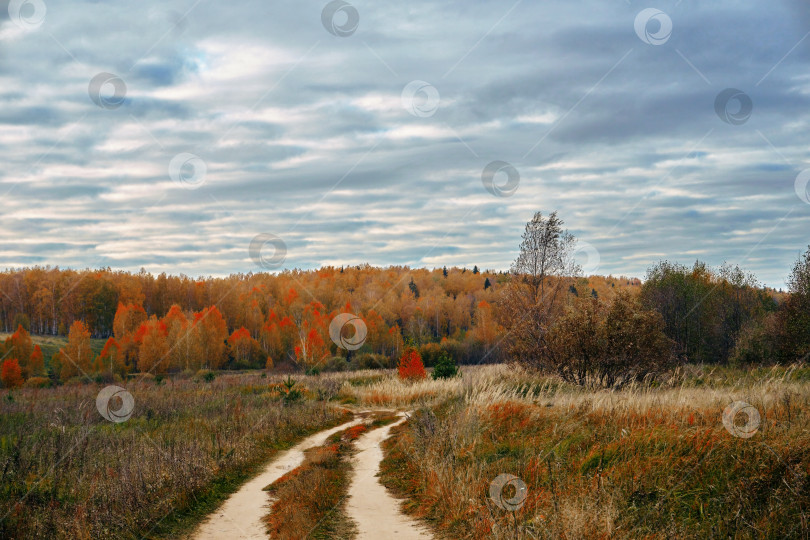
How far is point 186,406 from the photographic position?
2422cm

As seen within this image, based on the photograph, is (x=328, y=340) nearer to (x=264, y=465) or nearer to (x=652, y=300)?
(x=652, y=300)

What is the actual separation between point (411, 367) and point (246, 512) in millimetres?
20248

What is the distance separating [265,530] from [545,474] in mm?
4827

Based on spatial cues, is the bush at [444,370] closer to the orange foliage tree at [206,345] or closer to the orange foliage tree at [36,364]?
the orange foliage tree at [206,345]

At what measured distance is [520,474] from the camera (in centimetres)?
926

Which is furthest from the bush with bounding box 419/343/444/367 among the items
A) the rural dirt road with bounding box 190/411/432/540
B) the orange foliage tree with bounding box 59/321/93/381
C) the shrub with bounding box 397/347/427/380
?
the rural dirt road with bounding box 190/411/432/540

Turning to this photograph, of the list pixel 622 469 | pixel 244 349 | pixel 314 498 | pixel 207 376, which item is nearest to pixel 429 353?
pixel 244 349

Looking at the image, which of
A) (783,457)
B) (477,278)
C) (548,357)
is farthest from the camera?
(477,278)

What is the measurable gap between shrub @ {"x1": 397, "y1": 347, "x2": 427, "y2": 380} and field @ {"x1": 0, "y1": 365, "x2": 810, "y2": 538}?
14.6m

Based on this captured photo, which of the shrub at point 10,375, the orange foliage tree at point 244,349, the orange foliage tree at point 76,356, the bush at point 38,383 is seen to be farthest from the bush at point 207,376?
the orange foliage tree at point 244,349

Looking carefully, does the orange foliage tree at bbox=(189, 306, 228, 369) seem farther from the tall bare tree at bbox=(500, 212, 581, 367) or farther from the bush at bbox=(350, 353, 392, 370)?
the tall bare tree at bbox=(500, 212, 581, 367)

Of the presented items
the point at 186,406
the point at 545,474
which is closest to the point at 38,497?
the point at 545,474

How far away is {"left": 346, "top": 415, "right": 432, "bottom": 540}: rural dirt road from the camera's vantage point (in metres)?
8.66

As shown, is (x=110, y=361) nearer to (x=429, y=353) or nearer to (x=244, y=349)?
(x=244, y=349)
